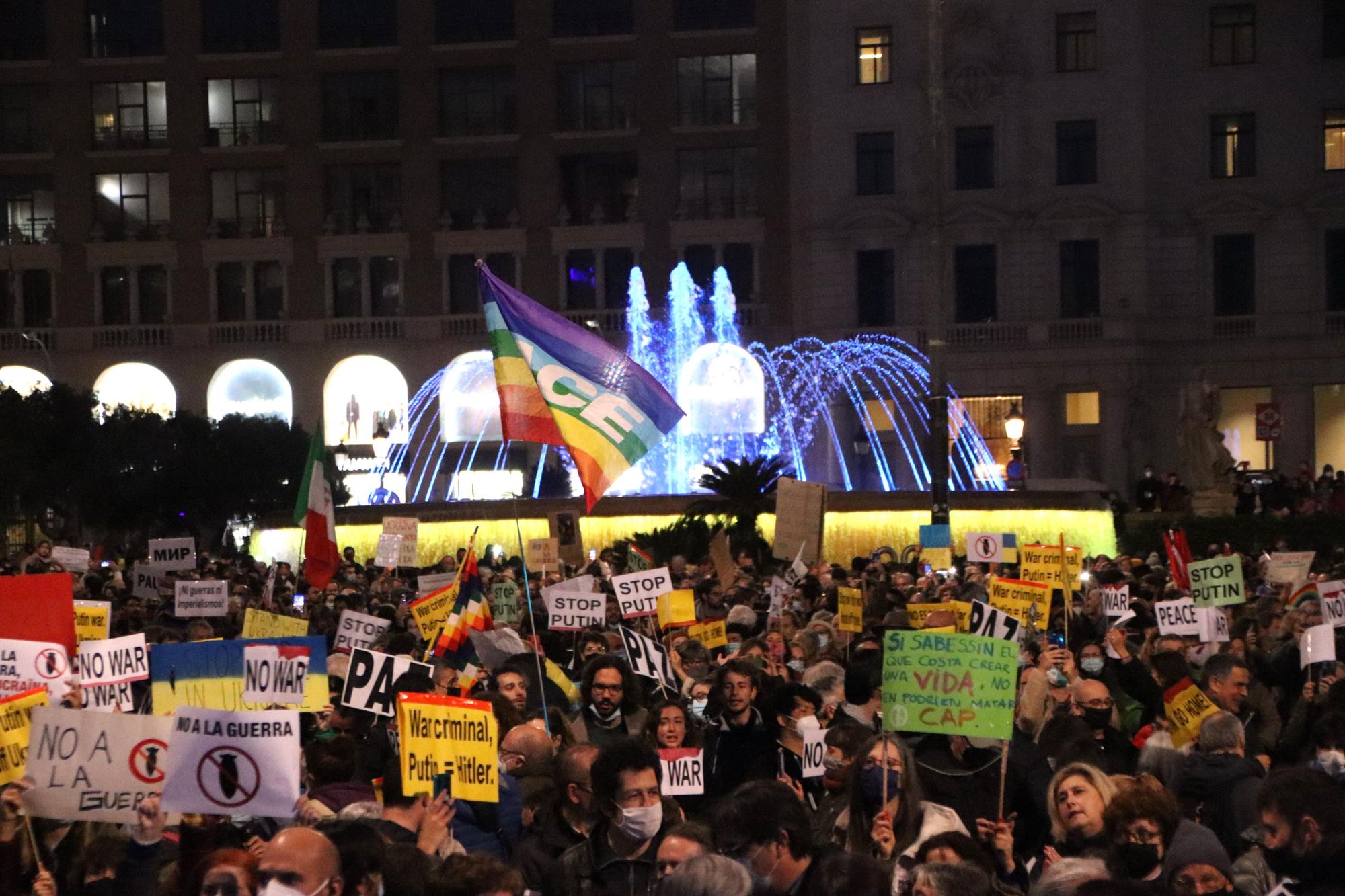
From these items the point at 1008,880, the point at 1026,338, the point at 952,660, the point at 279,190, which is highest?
the point at 279,190

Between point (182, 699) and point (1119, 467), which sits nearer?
point (182, 699)

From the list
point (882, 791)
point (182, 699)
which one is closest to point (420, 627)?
point (182, 699)

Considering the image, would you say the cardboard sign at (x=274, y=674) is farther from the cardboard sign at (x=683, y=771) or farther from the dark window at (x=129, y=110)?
the dark window at (x=129, y=110)

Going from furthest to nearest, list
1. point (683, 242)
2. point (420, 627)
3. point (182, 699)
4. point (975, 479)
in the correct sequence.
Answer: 1. point (683, 242)
2. point (975, 479)
3. point (420, 627)
4. point (182, 699)

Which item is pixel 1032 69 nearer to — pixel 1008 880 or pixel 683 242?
pixel 683 242

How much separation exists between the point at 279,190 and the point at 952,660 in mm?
50544

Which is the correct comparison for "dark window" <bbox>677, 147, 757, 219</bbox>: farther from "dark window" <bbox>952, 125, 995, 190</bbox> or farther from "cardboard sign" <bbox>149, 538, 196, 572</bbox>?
"cardboard sign" <bbox>149, 538, 196, 572</bbox>

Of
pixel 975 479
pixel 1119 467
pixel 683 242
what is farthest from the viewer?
pixel 683 242

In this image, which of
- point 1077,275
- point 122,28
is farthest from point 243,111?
point 1077,275

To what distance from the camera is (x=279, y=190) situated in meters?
56.6

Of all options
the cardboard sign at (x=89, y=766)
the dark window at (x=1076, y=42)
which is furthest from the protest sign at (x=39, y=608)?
the dark window at (x=1076, y=42)

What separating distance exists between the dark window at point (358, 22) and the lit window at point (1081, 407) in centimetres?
2147

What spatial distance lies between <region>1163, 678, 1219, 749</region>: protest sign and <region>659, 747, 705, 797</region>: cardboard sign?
2.15m

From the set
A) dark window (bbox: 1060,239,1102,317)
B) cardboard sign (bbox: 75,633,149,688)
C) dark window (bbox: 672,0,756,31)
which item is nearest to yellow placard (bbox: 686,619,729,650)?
cardboard sign (bbox: 75,633,149,688)
